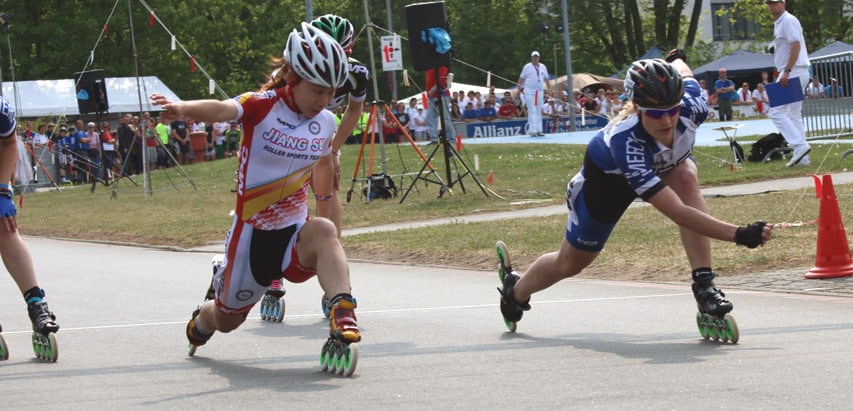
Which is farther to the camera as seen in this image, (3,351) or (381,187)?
(381,187)

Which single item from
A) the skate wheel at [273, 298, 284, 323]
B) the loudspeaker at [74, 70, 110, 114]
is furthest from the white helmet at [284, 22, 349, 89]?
the loudspeaker at [74, 70, 110, 114]

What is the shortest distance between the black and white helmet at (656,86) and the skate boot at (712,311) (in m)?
1.08

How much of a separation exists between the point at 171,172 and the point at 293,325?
2829cm

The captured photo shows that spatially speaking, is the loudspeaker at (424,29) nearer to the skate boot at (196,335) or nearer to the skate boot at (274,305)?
the skate boot at (274,305)

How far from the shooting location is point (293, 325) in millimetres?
9414

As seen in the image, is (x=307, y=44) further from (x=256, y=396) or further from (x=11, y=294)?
(x=11, y=294)

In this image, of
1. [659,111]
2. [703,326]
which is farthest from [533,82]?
[659,111]

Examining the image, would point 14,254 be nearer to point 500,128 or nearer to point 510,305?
point 510,305

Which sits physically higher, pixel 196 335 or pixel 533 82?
pixel 533 82

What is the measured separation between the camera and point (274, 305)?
9.63 metres

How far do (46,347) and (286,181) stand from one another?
6.57ft

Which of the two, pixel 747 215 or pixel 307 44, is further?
pixel 747 215

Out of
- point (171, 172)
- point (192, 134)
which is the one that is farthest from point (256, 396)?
point (192, 134)

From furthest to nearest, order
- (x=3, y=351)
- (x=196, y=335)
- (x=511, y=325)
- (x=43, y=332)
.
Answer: (x=511, y=325), (x=3, y=351), (x=43, y=332), (x=196, y=335)
